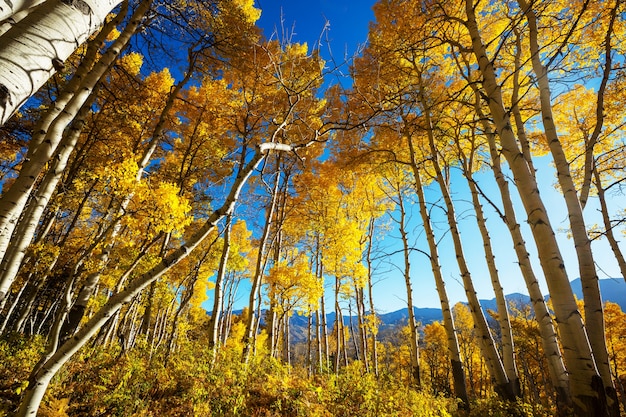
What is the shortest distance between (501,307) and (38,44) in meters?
7.03

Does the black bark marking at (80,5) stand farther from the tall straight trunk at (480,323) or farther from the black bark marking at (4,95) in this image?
the tall straight trunk at (480,323)

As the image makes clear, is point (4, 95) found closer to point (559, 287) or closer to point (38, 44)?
point (38, 44)

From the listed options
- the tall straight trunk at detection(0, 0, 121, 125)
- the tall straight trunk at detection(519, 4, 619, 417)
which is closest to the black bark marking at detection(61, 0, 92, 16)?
the tall straight trunk at detection(0, 0, 121, 125)

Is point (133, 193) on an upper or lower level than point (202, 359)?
upper

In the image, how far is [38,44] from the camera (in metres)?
1.01

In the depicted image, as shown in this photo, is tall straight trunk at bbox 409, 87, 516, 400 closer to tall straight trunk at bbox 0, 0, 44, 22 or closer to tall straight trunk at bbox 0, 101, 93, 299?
tall straight trunk at bbox 0, 0, 44, 22

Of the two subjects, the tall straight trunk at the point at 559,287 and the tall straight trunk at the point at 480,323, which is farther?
the tall straight trunk at the point at 480,323

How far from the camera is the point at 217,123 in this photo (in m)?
8.82

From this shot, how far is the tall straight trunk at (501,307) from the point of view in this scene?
4.81m

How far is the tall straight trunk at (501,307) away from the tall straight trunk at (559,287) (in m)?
2.62

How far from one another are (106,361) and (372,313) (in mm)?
Answer: 9772

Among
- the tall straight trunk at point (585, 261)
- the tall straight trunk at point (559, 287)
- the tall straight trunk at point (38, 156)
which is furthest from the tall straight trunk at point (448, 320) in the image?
the tall straight trunk at point (38, 156)

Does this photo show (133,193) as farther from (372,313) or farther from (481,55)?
(372,313)

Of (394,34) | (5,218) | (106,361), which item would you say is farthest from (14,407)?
(394,34)
